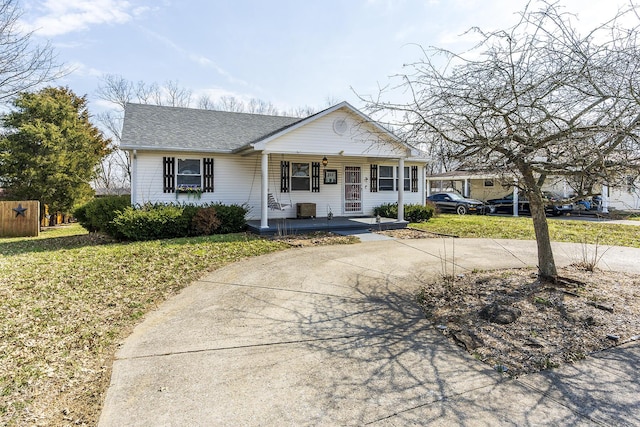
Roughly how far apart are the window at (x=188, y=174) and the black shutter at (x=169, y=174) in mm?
167

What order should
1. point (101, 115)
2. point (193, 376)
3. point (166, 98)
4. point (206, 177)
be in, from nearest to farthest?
point (193, 376), point (206, 177), point (101, 115), point (166, 98)

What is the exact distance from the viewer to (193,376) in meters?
3.21

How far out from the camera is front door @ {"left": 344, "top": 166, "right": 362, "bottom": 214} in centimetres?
1570

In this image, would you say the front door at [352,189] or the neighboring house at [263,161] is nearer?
the neighboring house at [263,161]

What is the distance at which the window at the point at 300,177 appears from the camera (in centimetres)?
1473

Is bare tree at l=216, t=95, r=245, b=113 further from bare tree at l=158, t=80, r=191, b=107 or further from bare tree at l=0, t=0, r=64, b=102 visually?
bare tree at l=0, t=0, r=64, b=102

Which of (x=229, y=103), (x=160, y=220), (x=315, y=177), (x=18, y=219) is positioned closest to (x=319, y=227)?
(x=315, y=177)

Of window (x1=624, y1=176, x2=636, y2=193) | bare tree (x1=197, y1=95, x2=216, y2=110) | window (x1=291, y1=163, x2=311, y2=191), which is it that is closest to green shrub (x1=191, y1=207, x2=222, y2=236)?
window (x1=291, y1=163, x2=311, y2=191)

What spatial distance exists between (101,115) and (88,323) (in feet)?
107

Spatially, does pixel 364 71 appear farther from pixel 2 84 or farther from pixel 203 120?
pixel 203 120

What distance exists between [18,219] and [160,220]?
8.68 meters

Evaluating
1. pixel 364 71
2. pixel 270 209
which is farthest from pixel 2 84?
pixel 270 209

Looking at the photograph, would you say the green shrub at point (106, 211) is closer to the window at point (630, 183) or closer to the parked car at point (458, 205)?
the window at point (630, 183)

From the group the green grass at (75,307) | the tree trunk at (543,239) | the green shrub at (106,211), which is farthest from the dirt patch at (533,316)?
the green shrub at (106,211)
